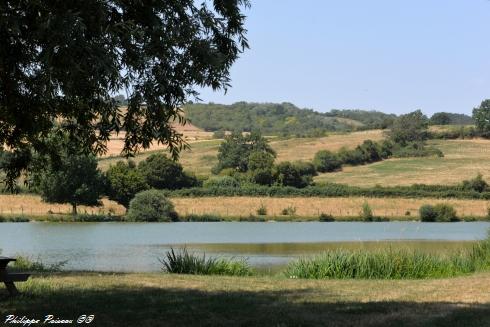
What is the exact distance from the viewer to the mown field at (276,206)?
6166 centimetres

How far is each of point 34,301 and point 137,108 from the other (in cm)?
355

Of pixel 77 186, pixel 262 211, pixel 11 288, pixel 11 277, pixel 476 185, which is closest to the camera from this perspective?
pixel 11 277

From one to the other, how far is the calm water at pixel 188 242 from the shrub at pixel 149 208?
8.38 m

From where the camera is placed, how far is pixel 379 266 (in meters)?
17.1

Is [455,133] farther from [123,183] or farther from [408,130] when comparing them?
[123,183]

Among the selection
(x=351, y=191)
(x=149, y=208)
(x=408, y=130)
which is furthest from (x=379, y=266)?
(x=408, y=130)

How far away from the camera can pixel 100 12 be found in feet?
24.8

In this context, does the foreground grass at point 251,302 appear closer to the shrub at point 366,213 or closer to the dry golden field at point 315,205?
the dry golden field at point 315,205

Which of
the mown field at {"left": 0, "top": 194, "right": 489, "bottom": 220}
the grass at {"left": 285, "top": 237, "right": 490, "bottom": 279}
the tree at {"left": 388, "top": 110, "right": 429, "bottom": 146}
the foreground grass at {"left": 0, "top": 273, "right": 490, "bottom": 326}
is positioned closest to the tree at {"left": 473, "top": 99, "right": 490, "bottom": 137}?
the tree at {"left": 388, "top": 110, "right": 429, "bottom": 146}

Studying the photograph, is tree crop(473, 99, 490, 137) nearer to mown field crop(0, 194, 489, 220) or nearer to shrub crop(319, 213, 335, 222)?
mown field crop(0, 194, 489, 220)

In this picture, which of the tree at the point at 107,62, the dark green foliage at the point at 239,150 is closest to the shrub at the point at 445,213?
the dark green foliage at the point at 239,150

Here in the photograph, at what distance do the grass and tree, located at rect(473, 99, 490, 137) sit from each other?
95.4 metres

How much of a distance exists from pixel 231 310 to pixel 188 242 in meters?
28.5

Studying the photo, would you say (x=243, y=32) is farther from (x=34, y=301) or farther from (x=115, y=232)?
(x=115, y=232)
